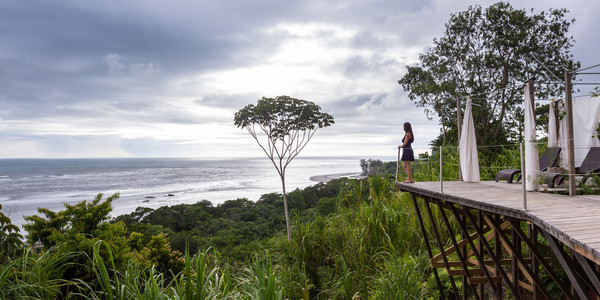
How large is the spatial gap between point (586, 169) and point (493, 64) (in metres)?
9.06

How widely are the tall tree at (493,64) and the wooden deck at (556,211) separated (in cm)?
869

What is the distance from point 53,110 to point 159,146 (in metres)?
21.5

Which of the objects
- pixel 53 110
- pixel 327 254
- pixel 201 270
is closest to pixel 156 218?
pixel 327 254

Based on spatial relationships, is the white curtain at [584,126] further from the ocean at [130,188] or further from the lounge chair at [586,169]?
the ocean at [130,188]

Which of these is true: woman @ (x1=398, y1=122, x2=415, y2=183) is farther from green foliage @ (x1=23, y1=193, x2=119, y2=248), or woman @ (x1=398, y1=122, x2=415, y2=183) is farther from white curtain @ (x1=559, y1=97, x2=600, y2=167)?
green foliage @ (x1=23, y1=193, x2=119, y2=248)

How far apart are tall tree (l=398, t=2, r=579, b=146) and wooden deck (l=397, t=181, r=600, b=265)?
342 inches

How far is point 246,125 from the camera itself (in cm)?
1539

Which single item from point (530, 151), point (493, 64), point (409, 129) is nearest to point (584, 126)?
point (530, 151)

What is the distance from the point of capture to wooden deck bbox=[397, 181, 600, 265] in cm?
247

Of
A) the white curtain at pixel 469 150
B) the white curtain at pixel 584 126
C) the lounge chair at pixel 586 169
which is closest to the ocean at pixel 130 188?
the white curtain at pixel 469 150

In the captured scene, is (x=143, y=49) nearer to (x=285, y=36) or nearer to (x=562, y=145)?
(x=285, y=36)

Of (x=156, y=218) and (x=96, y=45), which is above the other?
(x=96, y=45)

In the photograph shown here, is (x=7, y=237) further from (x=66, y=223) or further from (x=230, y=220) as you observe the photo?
(x=230, y=220)

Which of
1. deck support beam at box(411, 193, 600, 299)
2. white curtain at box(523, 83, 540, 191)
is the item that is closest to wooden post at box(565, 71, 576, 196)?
white curtain at box(523, 83, 540, 191)
